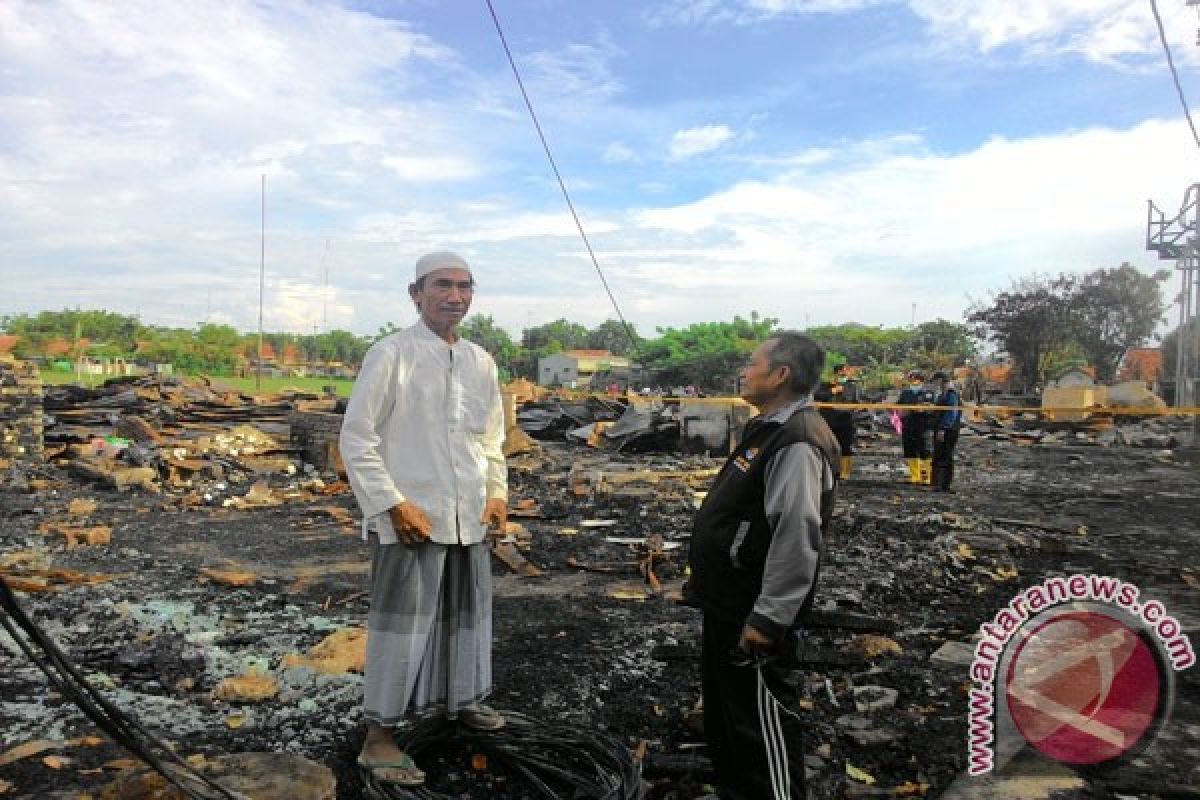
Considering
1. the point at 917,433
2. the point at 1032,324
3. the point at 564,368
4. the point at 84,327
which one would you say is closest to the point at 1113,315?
the point at 1032,324

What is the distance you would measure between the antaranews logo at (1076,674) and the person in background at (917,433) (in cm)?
671

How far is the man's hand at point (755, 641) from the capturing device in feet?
7.97

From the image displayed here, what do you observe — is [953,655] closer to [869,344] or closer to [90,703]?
[90,703]

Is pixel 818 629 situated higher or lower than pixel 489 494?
lower

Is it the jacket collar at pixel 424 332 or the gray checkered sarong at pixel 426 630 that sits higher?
the jacket collar at pixel 424 332

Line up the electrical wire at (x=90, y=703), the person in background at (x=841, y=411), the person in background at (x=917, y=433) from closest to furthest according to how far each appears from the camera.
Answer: the electrical wire at (x=90, y=703)
the person in background at (x=841, y=411)
the person in background at (x=917, y=433)

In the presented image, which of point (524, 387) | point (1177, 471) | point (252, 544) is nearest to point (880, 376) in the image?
point (524, 387)

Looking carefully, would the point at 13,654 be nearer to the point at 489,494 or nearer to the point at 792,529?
the point at 489,494

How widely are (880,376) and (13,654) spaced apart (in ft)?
118

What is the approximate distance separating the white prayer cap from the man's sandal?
1821 mm

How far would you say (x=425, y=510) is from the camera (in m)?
3.02

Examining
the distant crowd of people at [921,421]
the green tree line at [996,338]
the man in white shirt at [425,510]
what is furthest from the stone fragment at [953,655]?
the green tree line at [996,338]

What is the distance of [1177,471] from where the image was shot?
49.2ft

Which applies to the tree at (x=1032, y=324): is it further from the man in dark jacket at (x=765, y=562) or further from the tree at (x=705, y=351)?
the man in dark jacket at (x=765, y=562)
